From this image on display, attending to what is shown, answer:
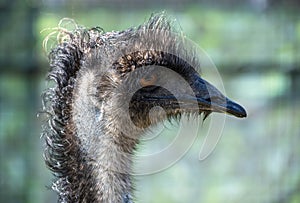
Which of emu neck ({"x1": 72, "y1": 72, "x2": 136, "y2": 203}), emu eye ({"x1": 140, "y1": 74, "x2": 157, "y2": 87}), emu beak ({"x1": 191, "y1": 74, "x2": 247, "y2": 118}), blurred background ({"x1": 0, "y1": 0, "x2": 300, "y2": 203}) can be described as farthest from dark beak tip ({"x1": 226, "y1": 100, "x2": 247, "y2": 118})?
blurred background ({"x1": 0, "y1": 0, "x2": 300, "y2": 203})

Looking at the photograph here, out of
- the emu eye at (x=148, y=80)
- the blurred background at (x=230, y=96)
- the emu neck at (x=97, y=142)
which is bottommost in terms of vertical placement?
the emu neck at (x=97, y=142)

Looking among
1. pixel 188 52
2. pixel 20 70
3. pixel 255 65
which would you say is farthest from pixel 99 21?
pixel 188 52

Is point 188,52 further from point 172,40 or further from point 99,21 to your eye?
point 99,21

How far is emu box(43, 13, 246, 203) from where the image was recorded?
2.66 metres

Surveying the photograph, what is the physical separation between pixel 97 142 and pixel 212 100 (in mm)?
345

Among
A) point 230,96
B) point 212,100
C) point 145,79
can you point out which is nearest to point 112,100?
point 145,79

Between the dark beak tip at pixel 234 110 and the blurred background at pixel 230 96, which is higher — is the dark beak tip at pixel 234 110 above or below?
below

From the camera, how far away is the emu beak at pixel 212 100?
257 cm

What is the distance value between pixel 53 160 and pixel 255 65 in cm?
218

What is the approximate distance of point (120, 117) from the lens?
2.70 m

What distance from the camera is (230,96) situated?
4.66 meters

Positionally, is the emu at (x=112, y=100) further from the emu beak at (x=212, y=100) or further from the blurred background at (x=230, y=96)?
the blurred background at (x=230, y=96)

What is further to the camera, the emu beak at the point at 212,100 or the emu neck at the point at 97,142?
the emu neck at the point at 97,142

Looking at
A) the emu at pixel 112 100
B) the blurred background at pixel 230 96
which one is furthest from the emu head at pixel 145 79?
the blurred background at pixel 230 96
